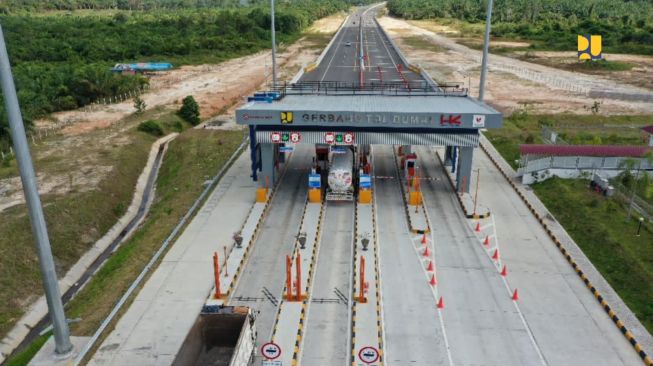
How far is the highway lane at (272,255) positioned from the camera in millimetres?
23219

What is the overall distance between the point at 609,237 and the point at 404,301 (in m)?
14.2

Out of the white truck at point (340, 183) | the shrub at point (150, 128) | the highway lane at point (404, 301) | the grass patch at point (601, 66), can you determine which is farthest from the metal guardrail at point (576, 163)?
the grass patch at point (601, 66)

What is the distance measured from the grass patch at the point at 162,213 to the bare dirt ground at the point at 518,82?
125ft

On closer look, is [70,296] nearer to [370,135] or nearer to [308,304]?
[308,304]

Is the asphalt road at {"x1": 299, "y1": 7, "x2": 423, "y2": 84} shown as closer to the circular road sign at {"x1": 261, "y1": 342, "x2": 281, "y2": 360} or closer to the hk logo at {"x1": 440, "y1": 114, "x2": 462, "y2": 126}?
the hk logo at {"x1": 440, "y1": 114, "x2": 462, "y2": 126}

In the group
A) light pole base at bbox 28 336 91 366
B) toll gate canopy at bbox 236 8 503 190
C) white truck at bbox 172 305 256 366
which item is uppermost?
toll gate canopy at bbox 236 8 503 190

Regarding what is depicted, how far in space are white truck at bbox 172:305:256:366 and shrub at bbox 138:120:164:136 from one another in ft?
130

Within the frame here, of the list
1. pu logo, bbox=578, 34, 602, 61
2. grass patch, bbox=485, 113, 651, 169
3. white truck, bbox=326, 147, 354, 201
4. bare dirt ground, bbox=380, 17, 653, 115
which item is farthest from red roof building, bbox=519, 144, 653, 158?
pu logo, bbox=578, 34, 602, 61

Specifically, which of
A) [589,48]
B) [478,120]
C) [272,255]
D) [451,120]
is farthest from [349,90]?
[589,48]

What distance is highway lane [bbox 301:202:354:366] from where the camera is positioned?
66.1 feet

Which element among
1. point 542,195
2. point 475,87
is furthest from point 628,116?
point 542,195

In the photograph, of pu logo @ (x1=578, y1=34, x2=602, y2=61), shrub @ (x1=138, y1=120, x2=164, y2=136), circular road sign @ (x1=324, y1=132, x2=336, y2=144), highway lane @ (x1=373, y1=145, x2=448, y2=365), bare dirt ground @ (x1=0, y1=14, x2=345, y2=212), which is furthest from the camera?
pu logo @ (x1=578, y1=34, x2=602, y2=61)

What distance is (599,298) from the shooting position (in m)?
23.7

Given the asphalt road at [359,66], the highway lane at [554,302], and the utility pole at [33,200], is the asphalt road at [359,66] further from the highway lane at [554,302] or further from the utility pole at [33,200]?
the utility pole at [33,200]
